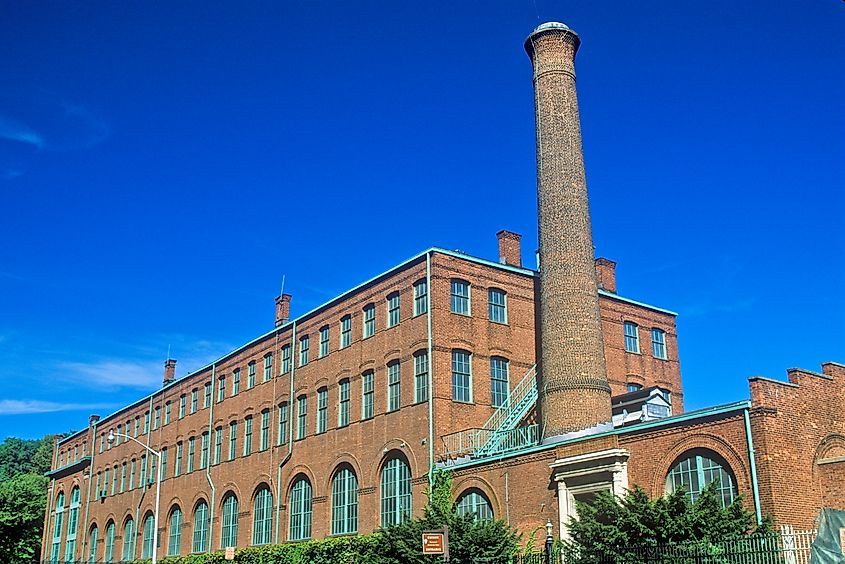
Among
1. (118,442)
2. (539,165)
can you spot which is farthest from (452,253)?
(118,442)

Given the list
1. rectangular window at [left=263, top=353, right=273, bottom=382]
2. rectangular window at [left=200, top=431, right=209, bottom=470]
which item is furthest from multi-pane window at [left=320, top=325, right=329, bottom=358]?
rectangular window at [left=200, top=431, right=209, bottom=470]

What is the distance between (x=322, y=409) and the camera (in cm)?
4075

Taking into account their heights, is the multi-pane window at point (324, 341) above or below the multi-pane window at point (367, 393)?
above

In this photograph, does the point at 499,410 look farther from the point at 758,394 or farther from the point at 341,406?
the point at 758,394

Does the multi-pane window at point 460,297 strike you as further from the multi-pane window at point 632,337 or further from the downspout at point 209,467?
the downspout at point 209,467

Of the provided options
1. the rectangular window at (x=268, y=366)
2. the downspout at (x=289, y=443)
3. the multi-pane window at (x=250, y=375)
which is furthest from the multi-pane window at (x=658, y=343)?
the multi-pane window at (x=250, y=375)

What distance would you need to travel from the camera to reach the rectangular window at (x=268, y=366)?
150ft

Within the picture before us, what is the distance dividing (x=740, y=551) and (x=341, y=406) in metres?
23.0

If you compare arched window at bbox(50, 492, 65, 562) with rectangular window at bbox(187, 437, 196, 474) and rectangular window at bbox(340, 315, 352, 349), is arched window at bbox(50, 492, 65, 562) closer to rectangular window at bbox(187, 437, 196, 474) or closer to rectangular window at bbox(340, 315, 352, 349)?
rectangular window at bbox(187, 437, 196, 474)

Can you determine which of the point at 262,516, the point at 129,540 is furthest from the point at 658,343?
the point at 129,540

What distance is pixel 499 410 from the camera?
34.5 meters

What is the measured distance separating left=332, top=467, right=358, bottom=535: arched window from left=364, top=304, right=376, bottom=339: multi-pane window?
5.73 meters

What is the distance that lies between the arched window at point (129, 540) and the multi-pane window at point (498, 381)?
31954 mm

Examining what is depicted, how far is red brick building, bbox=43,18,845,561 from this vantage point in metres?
23.4
